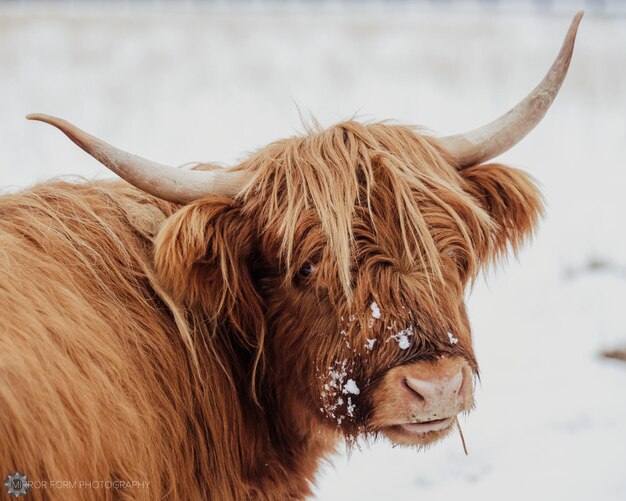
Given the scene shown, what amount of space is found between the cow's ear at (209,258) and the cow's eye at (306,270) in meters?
0.19

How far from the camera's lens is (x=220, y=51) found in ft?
39.2

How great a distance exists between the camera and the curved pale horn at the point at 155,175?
1930 millimetres

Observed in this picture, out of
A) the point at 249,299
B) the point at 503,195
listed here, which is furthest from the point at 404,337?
the point at 503,195

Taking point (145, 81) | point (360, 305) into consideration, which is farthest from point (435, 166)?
point (145, 81)

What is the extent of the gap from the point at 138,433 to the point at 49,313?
406mm

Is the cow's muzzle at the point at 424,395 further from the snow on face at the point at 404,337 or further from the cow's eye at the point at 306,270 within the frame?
the cow's eye at the point at 306,270

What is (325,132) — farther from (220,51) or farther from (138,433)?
(220,51)

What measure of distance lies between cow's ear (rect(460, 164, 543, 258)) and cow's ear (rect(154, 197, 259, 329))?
0.84 meters

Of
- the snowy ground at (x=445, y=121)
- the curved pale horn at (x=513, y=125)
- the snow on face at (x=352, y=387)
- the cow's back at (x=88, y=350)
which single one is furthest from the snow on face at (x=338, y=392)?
the snowy ground at (x=445, y=121)

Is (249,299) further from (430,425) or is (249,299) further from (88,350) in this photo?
(430,425)

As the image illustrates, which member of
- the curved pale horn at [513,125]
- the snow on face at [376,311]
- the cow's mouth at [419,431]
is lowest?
the cow's mouth at [419,431]

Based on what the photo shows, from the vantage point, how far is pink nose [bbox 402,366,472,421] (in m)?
1.78

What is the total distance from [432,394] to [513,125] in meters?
1.03

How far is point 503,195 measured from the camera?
2.37 meters
